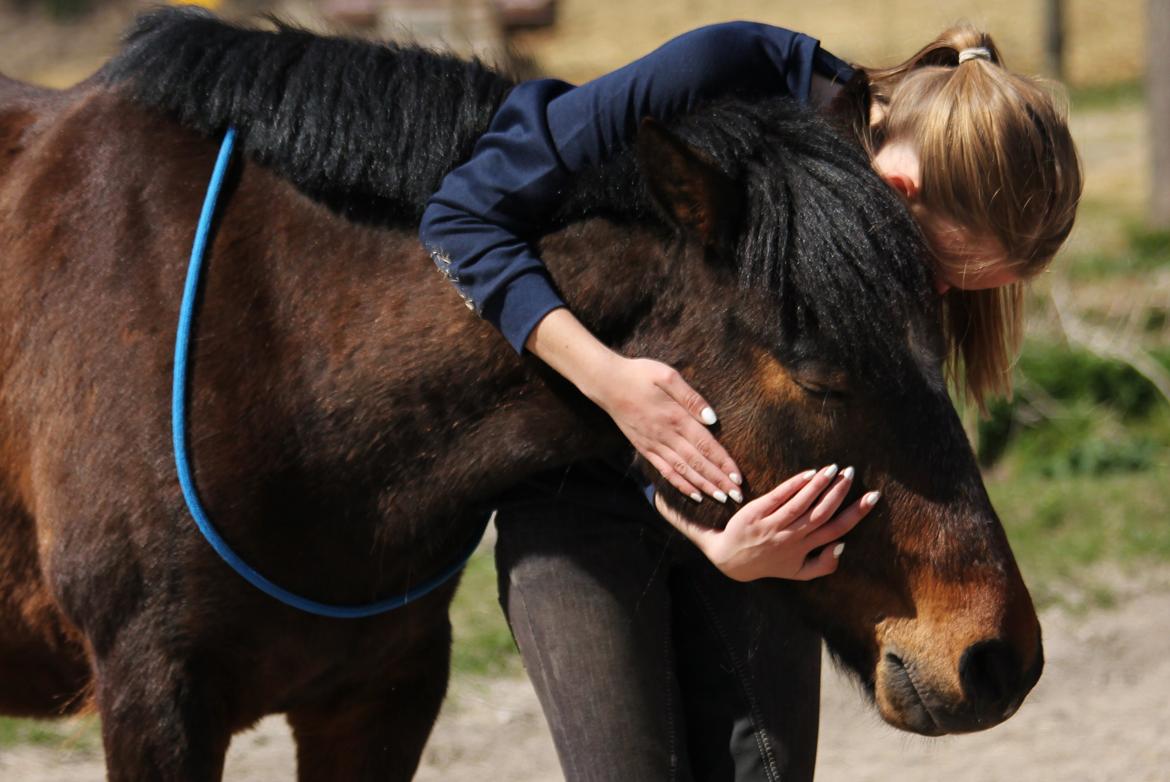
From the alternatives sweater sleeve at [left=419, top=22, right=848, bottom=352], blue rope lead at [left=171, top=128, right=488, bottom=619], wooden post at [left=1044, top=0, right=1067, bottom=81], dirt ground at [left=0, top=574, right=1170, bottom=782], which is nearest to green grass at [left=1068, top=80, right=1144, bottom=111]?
wooden post at [left=1044, top=0, right=1067, bottom=81]

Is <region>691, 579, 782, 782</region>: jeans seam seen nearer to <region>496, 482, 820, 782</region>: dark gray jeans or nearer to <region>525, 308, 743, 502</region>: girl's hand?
<region>496, 482, 820, 782</region>: dark gray jeans

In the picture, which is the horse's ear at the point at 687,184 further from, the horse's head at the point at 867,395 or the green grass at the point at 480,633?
the green grass at the point at 480,633

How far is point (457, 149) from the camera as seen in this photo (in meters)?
2.27

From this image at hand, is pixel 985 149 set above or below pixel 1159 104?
above

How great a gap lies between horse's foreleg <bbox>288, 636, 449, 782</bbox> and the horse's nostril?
98 cm

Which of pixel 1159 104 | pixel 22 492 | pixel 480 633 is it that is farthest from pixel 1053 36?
pixel 22 492

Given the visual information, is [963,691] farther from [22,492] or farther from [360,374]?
[22,492]

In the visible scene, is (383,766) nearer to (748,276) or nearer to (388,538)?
(388,538)

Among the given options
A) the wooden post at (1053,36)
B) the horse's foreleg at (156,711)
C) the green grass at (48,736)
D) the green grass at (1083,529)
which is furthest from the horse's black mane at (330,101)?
the wooden post at (1053,36)

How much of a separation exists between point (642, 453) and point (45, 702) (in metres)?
1.27

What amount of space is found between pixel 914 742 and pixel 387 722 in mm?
1989

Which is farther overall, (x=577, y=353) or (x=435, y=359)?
(x=435, y=359)

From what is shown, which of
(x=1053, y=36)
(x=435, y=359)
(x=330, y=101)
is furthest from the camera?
(x=1053, y=36)

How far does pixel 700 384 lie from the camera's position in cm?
207
